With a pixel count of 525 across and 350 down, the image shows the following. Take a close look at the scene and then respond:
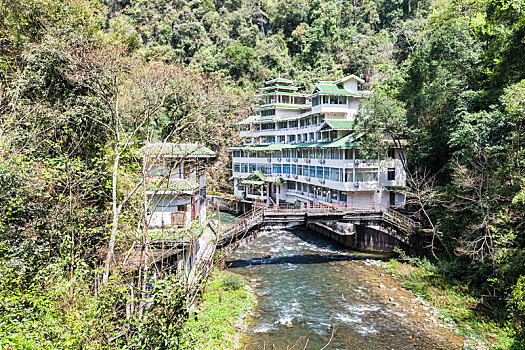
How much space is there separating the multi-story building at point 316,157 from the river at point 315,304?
6.97 metres

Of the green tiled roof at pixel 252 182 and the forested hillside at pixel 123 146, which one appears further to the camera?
the green tiled roof at pixel 252 182

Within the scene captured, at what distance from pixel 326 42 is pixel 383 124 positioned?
44.3 meters

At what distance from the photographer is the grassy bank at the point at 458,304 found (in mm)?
14633

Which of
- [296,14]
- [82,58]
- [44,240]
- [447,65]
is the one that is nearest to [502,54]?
[447,65]

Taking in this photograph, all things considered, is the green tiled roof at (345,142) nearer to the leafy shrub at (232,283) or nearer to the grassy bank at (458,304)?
the grassy bank at (458,304)

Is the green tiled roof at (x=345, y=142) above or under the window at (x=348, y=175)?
above

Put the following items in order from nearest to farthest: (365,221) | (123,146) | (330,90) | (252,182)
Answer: (123,146), (365,221), (330,90), (252,182)

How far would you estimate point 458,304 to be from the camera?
58.2 ft

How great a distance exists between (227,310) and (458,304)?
42.3ft

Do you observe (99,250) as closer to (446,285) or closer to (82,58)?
(82,58)

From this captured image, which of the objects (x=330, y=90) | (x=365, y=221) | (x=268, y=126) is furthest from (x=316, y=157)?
(x=268, y=126)

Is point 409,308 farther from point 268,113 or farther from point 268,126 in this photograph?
point 268,113

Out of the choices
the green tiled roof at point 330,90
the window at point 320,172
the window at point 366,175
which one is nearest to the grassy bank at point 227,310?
the window at point 366,175

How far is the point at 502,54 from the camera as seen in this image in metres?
21.2
